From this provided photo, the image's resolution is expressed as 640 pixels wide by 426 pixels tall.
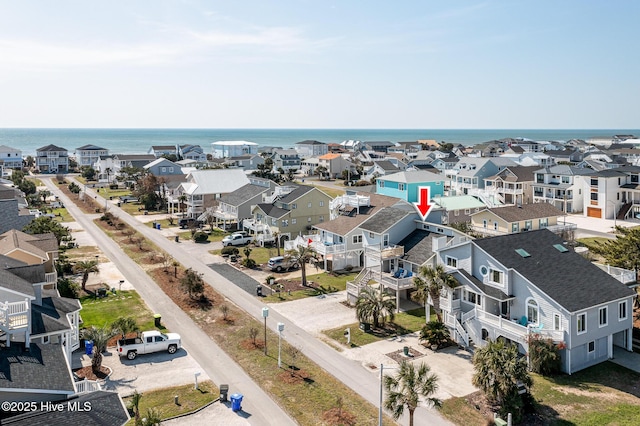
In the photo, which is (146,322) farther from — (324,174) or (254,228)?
(324,174)

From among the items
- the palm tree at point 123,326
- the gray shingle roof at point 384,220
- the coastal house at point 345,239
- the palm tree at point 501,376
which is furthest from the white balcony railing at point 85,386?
the coastal house at point 345,239

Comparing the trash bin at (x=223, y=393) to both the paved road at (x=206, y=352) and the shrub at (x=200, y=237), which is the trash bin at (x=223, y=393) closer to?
the paved road at (x=206, y=352)

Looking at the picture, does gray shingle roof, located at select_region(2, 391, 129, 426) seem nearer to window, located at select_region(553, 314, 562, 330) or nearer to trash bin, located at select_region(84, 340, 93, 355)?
trash bin, located at select_region(84, 340, 93, 355)

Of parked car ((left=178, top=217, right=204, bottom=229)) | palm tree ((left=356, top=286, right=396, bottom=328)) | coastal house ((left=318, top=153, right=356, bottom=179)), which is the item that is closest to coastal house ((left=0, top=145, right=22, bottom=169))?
coastal house ((left=318, top=153, right=356, bottom=179))

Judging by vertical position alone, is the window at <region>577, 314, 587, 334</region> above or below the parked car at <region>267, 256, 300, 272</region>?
above

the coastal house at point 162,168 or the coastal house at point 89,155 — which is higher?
the coastal house at point 89,155

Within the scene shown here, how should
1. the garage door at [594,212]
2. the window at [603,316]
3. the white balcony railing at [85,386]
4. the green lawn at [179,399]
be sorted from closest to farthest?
1. the white balcony railing at [85,386]
2. the green lawn at [179,399]
3. the window at [603,316]
4. the garage door at [594,212]
